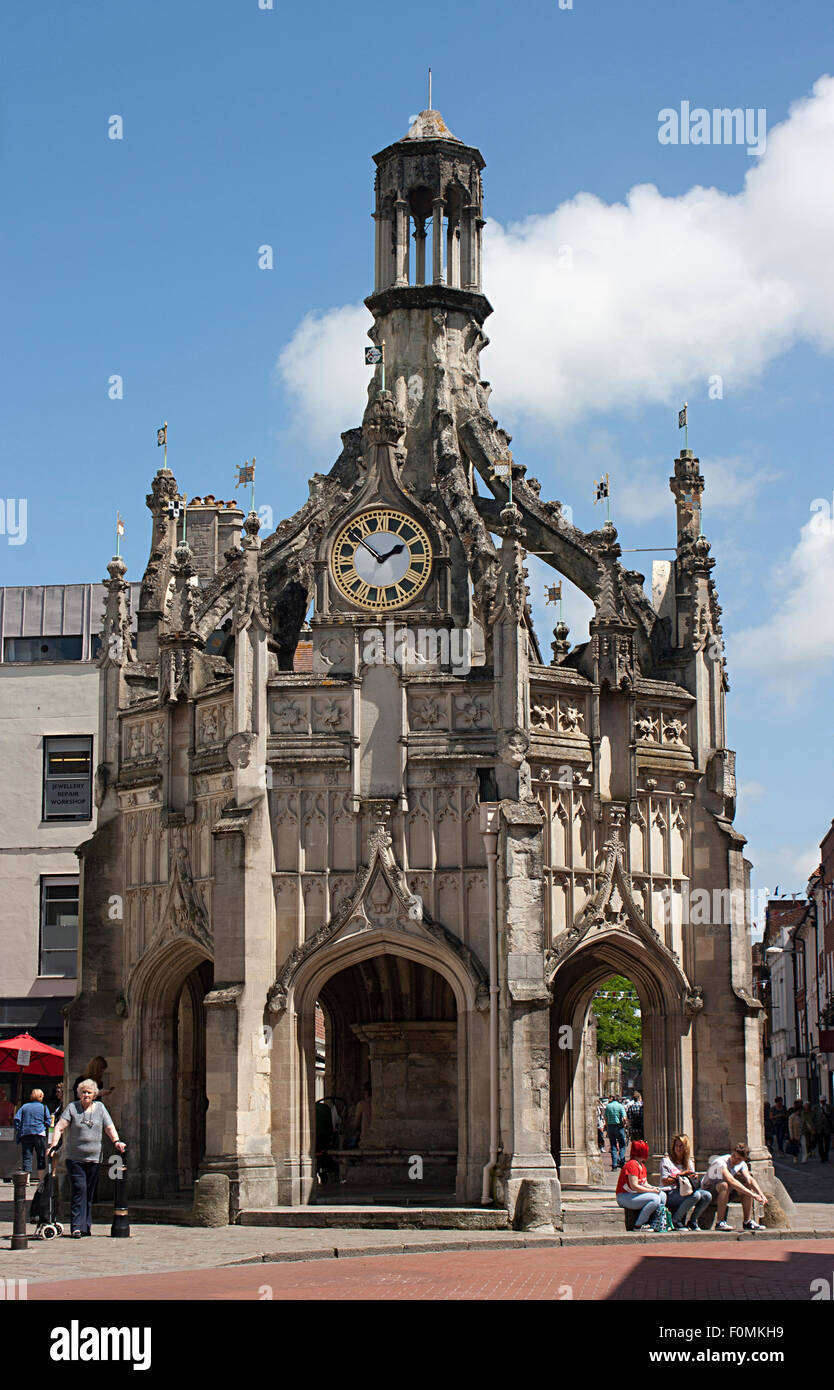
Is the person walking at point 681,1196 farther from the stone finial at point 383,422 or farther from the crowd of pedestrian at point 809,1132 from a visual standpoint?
the crowd of pedestrian at point 809,1132

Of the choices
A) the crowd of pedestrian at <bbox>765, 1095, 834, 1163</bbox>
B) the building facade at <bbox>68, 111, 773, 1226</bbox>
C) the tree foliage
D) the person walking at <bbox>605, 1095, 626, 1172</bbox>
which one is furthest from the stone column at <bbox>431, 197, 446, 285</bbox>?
the tree foliage

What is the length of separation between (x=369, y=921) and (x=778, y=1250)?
799 cm

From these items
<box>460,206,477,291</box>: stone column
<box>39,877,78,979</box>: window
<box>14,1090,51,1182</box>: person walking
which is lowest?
<box>14,1090,51,1182</box>: person walking

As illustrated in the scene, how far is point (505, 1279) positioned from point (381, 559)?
1346 centimetres

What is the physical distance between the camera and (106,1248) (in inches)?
843

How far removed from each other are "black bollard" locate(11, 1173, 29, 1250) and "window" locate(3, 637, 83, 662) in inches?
1080

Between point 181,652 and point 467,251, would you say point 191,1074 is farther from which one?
point 467,251

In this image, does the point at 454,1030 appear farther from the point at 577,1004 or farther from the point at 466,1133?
the point at 466,1133

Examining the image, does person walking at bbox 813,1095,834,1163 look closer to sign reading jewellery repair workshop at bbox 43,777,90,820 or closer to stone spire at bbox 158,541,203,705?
sign reading jewellery repair workshop at bbox 43,777,90,820

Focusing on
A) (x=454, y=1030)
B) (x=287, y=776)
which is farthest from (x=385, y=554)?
(x=454, y=1030)

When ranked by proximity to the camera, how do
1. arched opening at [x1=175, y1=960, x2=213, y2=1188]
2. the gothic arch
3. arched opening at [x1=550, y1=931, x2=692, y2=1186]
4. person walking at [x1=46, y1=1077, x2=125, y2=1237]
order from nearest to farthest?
person walking at [x1=46, y1=1077, x2=125, y2=1237], the gothic arch, arched opening at [x1=550, y1=931, x2=692, y2=1186], arched opening at [x1=175, y1=960, x2=213, y2=1188]

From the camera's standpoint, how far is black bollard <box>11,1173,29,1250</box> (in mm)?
20062

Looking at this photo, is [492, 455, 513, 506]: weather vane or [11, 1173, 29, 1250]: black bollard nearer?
[11, 1173, 29, 1250]: black bollard
